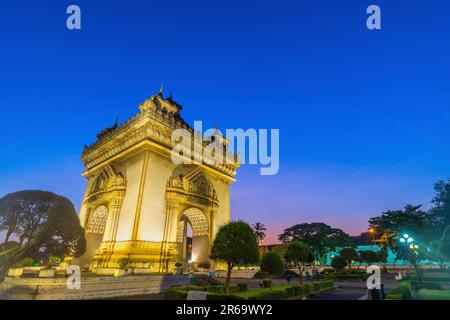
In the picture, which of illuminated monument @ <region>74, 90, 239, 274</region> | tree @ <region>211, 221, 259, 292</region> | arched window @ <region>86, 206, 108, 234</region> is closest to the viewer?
tree @ <region>211, 221, 259, 292</region>

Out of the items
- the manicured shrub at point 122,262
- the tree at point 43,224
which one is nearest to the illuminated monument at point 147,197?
the manicured shrub at point 122,262

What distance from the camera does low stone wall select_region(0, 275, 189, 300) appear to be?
1202 centimetres

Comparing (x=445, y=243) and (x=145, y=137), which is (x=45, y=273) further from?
(x=445, y=243)

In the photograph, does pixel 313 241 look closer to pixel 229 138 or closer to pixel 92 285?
pixel 229 138

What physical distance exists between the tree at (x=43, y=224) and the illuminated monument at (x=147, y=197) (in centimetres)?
580

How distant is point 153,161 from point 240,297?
60.6 feet

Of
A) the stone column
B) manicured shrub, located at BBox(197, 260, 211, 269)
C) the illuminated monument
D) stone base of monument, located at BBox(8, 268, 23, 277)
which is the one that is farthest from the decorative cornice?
stone base of monument, located at BBox(8, 268, 23, 277)

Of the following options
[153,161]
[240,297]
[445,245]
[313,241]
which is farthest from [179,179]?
[313,241]

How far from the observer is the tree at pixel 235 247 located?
15008mm

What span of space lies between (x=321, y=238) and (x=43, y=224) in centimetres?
6347

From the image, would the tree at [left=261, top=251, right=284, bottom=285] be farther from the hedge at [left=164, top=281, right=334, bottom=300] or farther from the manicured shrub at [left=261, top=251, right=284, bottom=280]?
the hedge at [left=164, top=281, right=334, bottom=300]

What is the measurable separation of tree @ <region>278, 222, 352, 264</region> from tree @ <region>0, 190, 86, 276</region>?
197 ft

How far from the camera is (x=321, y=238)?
64.6 meters

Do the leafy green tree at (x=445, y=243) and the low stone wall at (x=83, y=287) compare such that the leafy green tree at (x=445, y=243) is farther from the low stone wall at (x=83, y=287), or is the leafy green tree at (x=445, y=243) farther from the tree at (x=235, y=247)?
the low stone wall at (x=83, y=287)
